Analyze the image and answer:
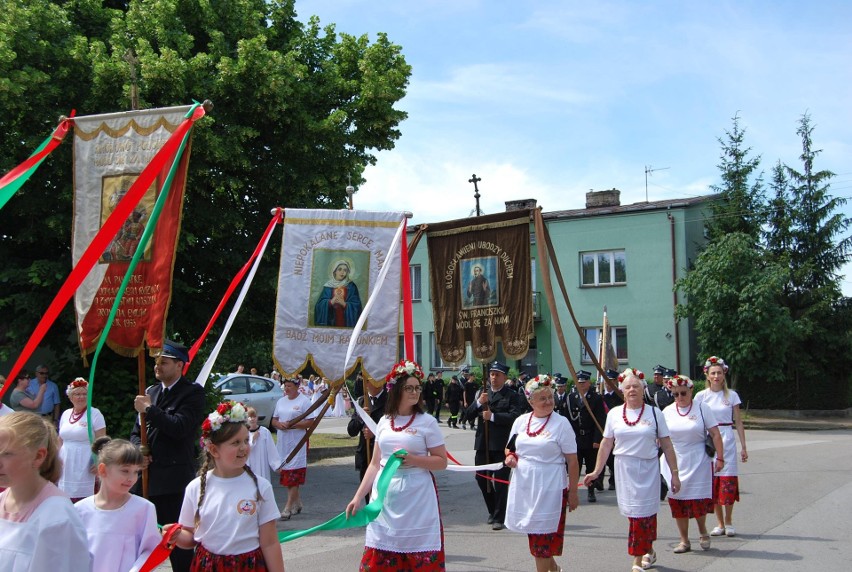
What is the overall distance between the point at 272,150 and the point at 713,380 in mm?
7674

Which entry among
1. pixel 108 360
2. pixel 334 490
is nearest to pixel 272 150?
pixel 108 360

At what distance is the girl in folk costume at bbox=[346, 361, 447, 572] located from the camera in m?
5.85

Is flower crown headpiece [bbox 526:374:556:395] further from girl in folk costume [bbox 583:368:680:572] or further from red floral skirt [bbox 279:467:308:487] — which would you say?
A: red floral skirt [bbox 279:467:308:487]

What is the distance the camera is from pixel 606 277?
116 ft

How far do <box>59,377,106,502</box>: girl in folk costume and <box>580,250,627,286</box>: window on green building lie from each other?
1092 inches

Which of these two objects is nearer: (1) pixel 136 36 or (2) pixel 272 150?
(1) pixel 136 36

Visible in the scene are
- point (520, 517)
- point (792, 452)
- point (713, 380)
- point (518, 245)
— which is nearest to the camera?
point (520, 517)

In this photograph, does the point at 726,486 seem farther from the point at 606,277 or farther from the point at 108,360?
the point at 606,277

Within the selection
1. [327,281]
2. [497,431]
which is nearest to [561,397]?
[497,431]

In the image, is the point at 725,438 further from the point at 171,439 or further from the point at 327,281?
the point at 171,439

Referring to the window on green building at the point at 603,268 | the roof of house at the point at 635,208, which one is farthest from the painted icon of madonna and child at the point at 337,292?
the window on green building at the point at 603,268

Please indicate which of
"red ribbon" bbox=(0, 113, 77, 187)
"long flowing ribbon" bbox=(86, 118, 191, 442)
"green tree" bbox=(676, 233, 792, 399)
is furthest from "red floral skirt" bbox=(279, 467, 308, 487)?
"green tree" bbox=(676, 233, 792, 399)

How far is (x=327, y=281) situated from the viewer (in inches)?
359

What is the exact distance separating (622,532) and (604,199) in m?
28.0
